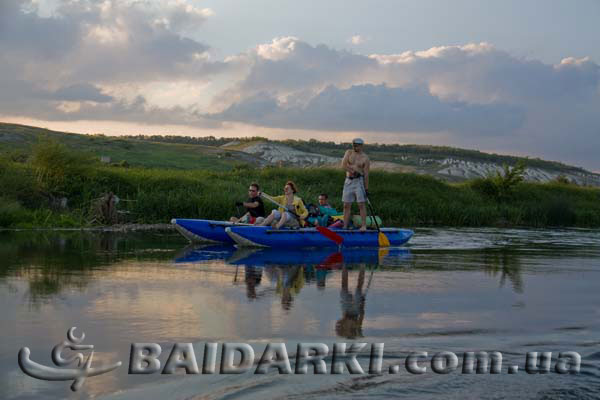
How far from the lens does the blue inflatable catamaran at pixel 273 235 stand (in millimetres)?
17109

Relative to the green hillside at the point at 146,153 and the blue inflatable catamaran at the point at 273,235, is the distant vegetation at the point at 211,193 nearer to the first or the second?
the blue inflatable catamaran at the point at 273,235

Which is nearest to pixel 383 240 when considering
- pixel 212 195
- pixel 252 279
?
pixel 252 279

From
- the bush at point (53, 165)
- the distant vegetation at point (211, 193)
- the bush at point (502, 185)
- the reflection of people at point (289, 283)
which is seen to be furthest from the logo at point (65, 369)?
the bush at point (502, 185)

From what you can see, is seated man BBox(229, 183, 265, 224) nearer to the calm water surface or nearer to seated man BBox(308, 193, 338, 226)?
seated man BBox(308, 193, 338, 226)

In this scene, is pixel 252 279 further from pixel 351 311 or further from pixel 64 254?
pixel 64 254

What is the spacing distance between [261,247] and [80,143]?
53.1 m

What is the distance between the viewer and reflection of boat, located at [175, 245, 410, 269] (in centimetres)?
1454

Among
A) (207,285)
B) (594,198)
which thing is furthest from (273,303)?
(594,198)

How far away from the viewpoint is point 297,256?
52.5 ft

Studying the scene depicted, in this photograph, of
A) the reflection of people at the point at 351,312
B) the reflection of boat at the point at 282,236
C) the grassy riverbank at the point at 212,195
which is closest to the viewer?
the reflection of people at the point at 351,312

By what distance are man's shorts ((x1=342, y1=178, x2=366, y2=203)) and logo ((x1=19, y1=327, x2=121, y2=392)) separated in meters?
11.5

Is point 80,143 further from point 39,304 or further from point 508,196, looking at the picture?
point 39,304

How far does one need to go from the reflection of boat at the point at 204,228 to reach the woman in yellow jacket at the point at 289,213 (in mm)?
998

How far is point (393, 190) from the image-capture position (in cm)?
3644
